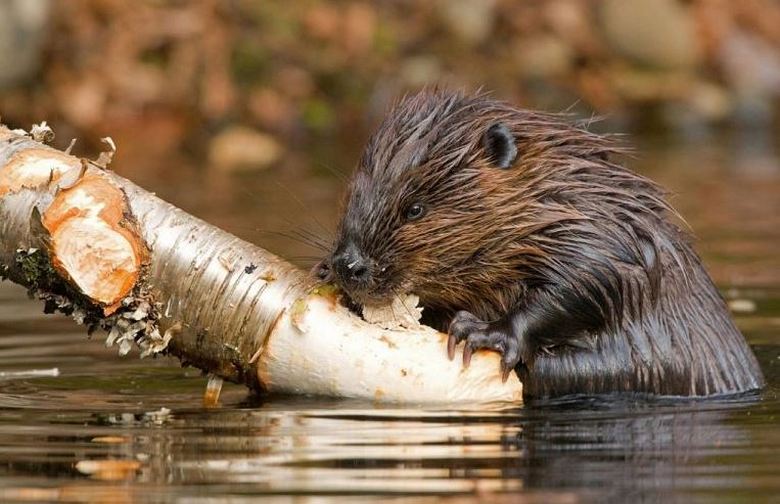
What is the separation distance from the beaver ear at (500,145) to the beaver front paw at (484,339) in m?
0.53

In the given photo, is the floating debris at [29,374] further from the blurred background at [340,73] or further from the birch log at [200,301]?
the blurred background at [340,73]

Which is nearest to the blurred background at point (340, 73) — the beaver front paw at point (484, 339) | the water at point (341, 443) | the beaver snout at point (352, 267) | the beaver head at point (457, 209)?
the water at point (341, 443)

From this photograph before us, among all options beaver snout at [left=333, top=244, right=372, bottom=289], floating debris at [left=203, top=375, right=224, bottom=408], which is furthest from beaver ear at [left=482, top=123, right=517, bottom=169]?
floating debris at [left=203, top=375, right=224, bottom=408]

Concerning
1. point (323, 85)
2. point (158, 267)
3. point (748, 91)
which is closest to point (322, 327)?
point (158, 267)

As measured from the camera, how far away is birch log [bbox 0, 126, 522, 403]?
4.86 metres

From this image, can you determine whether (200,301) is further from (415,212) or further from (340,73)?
(340,73)

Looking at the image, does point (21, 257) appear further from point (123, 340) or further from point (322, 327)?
point (322, 327)

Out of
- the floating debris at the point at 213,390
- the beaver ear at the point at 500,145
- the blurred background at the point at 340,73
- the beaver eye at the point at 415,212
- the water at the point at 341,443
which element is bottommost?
the water at the point at 341,443

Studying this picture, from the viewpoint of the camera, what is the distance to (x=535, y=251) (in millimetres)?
5168

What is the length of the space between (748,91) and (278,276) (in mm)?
14432

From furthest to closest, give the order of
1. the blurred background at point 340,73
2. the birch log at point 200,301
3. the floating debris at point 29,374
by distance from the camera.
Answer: the blurred background at point 340,73 → the floating debris at point 29,374 → the birch log at point 200,301

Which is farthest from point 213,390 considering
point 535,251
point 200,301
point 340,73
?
point 340,73

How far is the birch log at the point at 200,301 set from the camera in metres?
4.86

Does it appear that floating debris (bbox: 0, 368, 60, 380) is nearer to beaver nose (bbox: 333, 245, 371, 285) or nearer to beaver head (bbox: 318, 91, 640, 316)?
beaver head (bbox: 318, 91, 640, 316)
